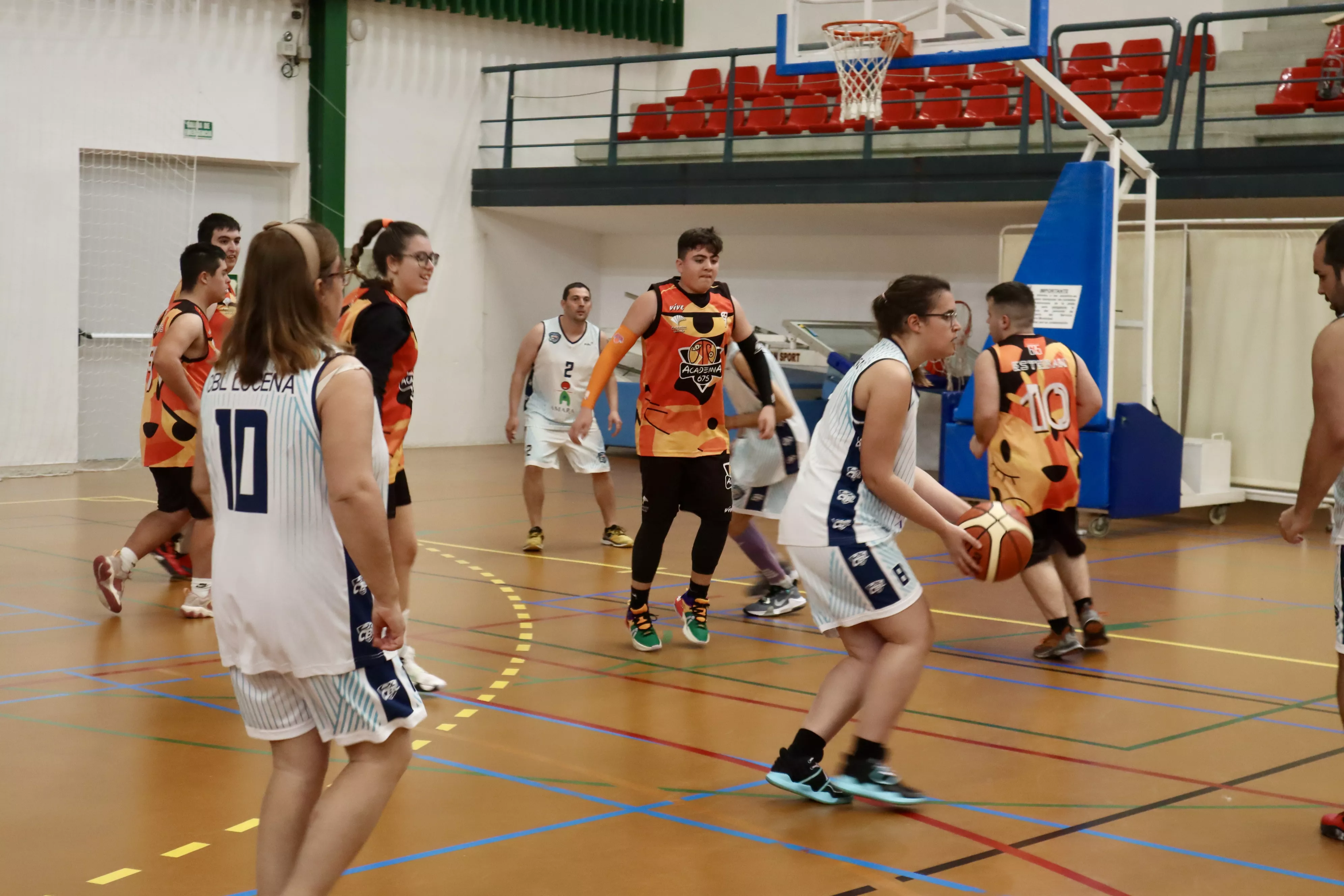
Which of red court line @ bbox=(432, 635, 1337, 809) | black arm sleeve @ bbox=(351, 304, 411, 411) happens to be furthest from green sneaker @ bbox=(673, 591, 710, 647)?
black arm sleeve @ bbox=(351, 304, 411, 411)

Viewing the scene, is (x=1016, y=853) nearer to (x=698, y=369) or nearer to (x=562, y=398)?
(x=698, y=369)

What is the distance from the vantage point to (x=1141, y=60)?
1568 centimetres

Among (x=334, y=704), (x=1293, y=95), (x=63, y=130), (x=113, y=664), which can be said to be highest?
(x=1293, y=95)

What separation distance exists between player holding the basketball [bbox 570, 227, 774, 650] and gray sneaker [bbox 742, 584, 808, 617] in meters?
0.90

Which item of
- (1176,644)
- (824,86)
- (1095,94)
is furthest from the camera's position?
(824,86)

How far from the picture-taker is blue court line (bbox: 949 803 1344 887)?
3.87 meters

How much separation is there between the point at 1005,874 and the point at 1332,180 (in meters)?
9.93

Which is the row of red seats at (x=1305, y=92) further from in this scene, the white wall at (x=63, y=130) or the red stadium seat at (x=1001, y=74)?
the white wall at (x=63, y=130)

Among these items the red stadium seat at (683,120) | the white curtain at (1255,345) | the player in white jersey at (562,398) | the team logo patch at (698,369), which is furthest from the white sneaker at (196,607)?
the red stadium seat at (683,120)

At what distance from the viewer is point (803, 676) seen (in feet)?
20.3

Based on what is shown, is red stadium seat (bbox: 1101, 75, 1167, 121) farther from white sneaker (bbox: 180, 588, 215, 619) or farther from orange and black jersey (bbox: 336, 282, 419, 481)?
orange and black jersey (bbox: 336, 282, 419, 481)

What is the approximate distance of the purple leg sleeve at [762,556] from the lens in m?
7.70

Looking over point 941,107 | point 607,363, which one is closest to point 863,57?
point 607,363

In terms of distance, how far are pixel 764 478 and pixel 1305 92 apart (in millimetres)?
9276
